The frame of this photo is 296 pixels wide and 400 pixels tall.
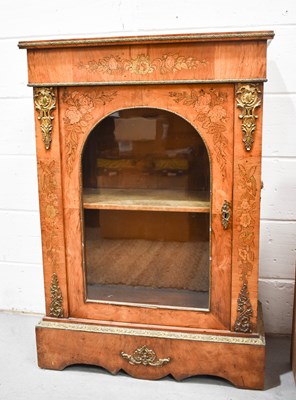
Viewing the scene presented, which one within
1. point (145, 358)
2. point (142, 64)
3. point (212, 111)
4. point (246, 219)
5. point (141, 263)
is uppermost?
point (142, 64)

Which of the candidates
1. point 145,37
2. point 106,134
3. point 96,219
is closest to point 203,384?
point 96,219

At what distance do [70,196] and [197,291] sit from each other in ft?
1.33

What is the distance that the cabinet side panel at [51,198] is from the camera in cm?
117

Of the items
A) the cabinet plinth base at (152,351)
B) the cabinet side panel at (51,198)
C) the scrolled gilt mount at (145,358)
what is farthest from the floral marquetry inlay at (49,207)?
the scrolled gilt mount at (145,358)

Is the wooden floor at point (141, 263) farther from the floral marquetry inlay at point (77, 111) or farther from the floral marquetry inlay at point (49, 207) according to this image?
the floral marquetry inlay at point (77, 111)

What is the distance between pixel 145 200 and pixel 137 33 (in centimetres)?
59

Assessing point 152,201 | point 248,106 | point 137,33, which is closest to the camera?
point 248,106

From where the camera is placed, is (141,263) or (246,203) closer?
(246,203)

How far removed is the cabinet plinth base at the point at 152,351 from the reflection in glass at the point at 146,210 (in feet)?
0.28

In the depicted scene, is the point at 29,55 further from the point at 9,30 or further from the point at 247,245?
the point at 247,245

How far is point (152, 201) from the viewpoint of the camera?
3.93 feet

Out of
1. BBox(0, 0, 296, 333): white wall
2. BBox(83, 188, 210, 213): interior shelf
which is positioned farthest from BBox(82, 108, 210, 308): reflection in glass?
BBox(0, 0, 296, 333): white wall

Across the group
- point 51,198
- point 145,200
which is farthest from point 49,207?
point 145,200

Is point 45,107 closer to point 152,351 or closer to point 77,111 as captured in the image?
point 77,111
